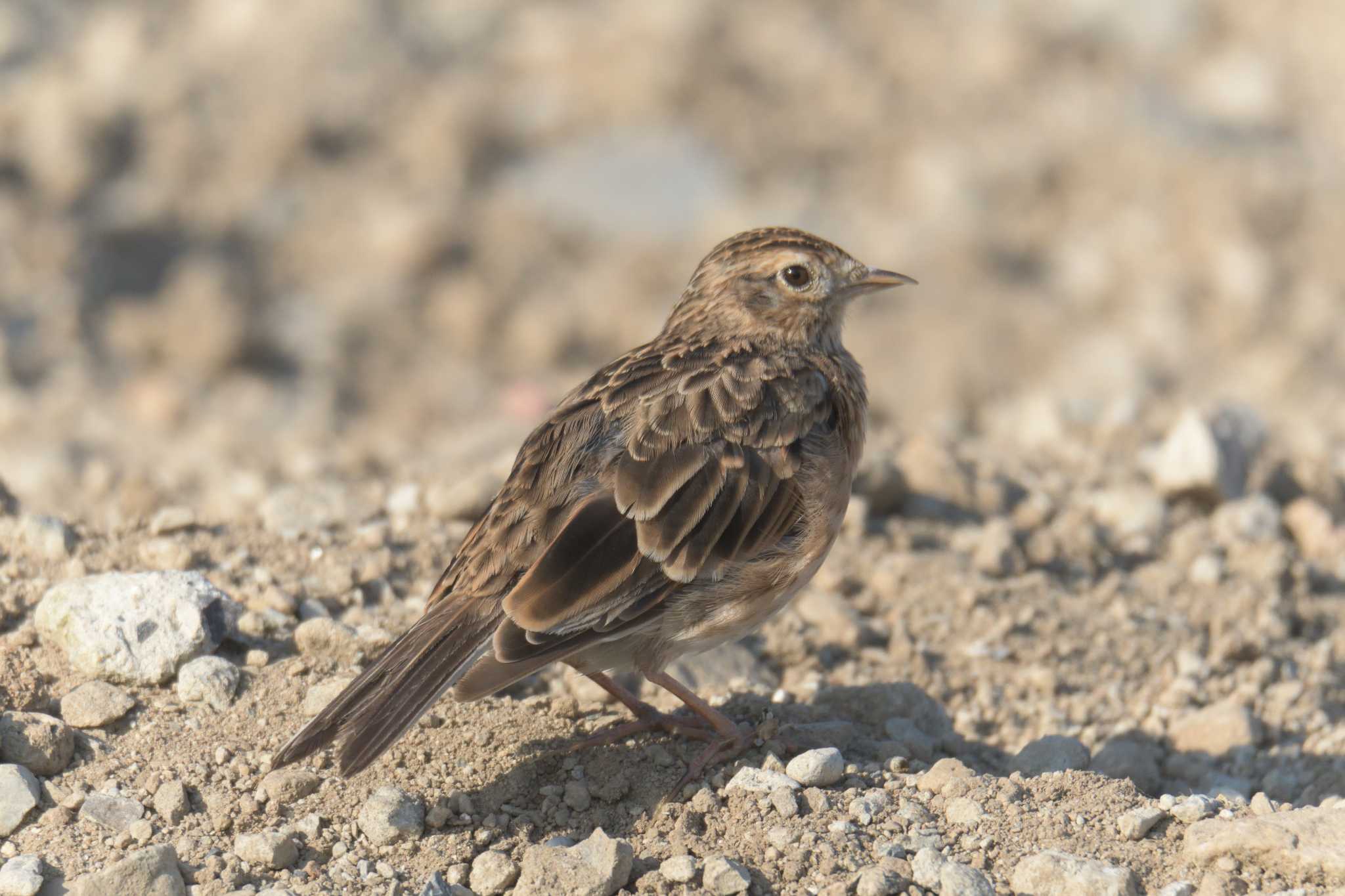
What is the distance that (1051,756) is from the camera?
16.5ft

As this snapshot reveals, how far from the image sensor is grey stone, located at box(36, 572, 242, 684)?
15.5 feet

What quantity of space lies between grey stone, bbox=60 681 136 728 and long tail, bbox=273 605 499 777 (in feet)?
2.37

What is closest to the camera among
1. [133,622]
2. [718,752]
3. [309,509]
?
[718,752]

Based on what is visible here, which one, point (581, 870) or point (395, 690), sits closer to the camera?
point (581, 870)

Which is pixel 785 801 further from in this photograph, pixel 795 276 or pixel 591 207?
pixel 591 207

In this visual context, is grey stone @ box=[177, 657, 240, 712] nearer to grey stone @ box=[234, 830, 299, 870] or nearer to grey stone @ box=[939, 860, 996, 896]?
grey stone @ box=[234, 830, 299, 870]

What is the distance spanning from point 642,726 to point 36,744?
1.71 m

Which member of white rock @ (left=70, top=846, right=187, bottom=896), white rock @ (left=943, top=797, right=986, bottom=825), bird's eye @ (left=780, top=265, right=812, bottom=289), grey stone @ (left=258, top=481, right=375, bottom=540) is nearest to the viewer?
white rock @ (left=70, top=846, right=187, bottom=896)

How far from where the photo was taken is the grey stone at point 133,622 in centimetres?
474

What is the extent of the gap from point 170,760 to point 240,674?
1.47 feet

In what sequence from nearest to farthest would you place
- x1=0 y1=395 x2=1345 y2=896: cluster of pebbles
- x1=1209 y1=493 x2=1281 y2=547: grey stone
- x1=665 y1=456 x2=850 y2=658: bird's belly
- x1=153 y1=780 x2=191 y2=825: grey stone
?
1. x1=0 y1=395 x2=1345 y2=896: cluster of pebbles
2. x1=153 y1=780 x2=191 y2=825: grey stone
3. x1=665 y1=456 x2=850 y2=658: bird's belly
4. x1=1209 y1=493 x2=1281 y2=547: grey stone

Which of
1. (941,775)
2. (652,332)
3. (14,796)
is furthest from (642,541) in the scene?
(652,332)

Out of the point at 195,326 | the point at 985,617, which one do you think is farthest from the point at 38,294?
the point at 985,617

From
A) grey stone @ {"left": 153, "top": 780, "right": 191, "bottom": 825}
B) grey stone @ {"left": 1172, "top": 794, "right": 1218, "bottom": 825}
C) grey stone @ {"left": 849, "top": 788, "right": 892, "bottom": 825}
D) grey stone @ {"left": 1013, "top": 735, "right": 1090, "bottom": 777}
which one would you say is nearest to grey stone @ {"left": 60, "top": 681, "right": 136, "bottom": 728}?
grey stone @ {"left": 153, "top": 780, "right": 191, "bottom": 825}
